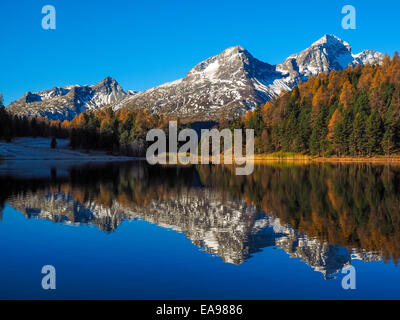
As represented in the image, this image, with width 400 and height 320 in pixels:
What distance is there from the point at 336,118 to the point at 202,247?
12611cm

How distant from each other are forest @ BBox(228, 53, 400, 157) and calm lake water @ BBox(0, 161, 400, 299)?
9535 cm

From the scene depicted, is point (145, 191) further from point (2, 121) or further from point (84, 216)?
point (2, 121)

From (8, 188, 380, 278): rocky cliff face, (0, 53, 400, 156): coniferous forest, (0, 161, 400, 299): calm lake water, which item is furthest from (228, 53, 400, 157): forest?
(8, 188, 380, 278): rocky cliff face

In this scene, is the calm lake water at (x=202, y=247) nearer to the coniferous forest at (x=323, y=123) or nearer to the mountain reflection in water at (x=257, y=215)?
the mountain reflection in water at (x=257, y=215)

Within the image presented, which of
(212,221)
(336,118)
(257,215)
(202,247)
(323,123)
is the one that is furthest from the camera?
(323,123)

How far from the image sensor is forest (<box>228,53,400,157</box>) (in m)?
117

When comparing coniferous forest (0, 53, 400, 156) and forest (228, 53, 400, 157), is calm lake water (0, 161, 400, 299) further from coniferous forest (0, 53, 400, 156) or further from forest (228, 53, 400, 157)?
coniferous forest (0, 53, 400, 156)

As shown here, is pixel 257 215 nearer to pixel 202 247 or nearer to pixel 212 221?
pixel 212 221

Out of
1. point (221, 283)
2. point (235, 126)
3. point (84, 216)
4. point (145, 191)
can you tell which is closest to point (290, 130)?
point (235, 126)

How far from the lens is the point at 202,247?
671 inches

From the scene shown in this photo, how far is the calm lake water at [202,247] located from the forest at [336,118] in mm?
95353

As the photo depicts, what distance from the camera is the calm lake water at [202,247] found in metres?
11.9

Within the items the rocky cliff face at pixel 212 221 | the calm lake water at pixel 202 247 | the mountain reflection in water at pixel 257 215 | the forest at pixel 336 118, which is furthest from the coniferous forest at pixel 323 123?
the rocky cliff face at pixel 212 221

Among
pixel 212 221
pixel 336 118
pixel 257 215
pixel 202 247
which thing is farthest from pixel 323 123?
pixel 202 247
